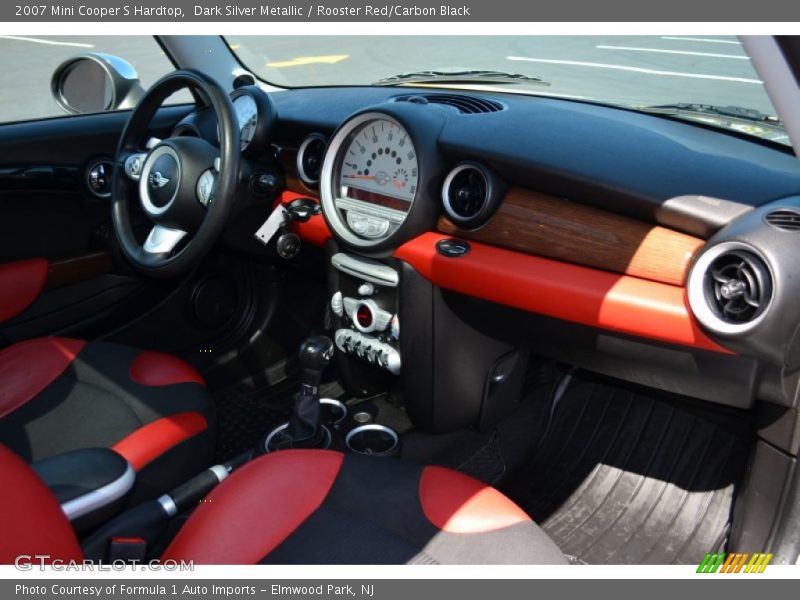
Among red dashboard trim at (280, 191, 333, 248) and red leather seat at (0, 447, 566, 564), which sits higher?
red dashboard trim at (280, 191, 333, 248)

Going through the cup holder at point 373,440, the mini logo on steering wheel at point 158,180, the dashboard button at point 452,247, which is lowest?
the cup holder at point 373,440

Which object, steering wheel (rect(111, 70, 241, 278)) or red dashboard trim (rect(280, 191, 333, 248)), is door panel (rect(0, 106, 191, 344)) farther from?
red dashboard trim (rect(280, 191, 333, 248))

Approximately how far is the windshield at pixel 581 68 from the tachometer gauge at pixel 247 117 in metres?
0.61

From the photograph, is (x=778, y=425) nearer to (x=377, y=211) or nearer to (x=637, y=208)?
(x=637, y=208)

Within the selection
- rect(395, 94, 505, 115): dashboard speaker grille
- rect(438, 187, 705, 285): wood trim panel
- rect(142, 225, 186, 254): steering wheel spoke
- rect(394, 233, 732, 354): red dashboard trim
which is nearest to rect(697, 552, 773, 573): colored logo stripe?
rect(394, 233, 732, 354): red dashboard trim

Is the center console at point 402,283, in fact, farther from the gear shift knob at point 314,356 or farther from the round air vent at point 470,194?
the gear shift knob at point 314,356

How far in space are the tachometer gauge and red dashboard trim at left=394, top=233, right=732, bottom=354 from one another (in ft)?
2.01

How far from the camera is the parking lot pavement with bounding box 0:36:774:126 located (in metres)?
2.46

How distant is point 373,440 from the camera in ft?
7.48

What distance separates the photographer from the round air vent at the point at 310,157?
2.32 m

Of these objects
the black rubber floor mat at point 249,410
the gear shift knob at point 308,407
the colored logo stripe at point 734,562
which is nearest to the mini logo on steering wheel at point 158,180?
the gear shift knob at point 308,407

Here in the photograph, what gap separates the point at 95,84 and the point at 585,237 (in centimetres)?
188

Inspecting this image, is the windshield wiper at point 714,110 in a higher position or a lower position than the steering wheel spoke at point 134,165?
higher

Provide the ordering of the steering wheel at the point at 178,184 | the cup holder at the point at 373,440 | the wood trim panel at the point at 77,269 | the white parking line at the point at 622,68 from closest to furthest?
the steering wheel at the point at 178,184 < the cup holder at the point at 373,440 < the wood trim panel at the point at 77,269 < the white parking line at the point at 622,68
